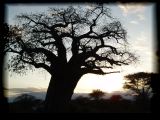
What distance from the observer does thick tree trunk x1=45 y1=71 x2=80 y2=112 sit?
841 cm

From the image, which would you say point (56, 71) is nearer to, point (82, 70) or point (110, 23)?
point (82, 70)

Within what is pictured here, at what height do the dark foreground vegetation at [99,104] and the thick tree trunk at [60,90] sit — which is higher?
the thick tree trunk at [60,90]

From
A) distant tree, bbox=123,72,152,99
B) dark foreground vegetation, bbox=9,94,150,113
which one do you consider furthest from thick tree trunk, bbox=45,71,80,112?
distant tree, bbox=123,72,152,99

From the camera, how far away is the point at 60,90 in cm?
852

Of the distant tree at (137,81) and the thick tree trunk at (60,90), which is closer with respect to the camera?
the thick tree trunk at (60,90)

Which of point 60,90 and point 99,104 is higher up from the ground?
point 60,90

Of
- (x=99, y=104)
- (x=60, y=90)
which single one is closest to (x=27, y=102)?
(x=60, y=90)

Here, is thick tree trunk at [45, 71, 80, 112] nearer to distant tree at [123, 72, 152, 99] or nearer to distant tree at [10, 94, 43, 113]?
distant tree at [10, 94, 43, 113]

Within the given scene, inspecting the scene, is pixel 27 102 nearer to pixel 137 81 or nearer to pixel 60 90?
pixel 60 90

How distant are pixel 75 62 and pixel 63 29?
1112mm

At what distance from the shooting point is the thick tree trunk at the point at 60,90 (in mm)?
8406

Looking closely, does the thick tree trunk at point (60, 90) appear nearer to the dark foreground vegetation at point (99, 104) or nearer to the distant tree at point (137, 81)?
the dark foreground vegetation at point (99, 104)

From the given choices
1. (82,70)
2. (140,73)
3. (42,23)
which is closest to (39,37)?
(42,23)

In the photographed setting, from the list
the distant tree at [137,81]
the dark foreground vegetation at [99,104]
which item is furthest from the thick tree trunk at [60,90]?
the distant tree at [137,81]
